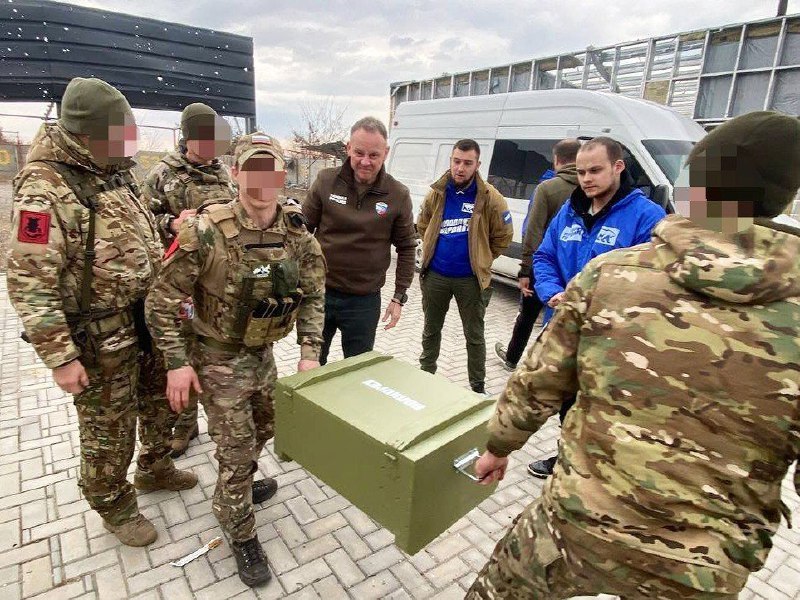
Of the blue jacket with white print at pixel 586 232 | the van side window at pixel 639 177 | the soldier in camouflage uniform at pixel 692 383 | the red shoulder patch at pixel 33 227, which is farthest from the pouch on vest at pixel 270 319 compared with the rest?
the van side window at pixel 639 177

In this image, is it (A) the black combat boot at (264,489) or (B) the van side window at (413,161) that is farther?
(B) the van side window at (413,161)

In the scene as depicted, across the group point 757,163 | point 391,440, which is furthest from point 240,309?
point 757,163

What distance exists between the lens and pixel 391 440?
4.98ft

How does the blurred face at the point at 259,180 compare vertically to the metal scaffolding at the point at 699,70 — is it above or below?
below

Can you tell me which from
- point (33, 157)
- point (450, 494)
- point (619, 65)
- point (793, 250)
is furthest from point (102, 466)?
point (619, 65)

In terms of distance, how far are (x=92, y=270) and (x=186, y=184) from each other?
51.3 inches

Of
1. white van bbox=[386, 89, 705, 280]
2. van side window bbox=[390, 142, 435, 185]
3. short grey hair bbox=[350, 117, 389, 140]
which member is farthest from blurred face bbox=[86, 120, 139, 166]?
van side window bbox=[390, 142, 435, 185]

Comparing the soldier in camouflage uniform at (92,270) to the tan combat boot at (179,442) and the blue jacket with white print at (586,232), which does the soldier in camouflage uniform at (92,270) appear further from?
the blue jacket with white print at (586,232)

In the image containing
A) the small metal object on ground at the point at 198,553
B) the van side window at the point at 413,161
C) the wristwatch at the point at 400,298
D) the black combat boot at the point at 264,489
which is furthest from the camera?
the van side window at the point at 413,161

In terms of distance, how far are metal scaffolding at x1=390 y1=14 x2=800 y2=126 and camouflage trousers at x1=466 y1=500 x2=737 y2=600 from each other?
1136 cm

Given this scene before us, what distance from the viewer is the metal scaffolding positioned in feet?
30.8

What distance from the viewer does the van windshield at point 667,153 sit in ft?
17.3

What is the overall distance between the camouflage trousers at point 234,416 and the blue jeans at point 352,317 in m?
0.93

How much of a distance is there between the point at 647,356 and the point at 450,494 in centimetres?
88
